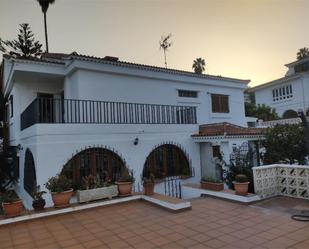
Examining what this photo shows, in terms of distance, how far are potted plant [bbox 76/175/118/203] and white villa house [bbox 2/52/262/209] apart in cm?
151

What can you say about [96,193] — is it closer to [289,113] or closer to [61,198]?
[61,198]

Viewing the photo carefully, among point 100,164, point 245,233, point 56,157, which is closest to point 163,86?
point 100,164

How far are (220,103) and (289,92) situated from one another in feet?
51.1

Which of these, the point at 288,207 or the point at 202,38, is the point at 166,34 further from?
the point at 288,207

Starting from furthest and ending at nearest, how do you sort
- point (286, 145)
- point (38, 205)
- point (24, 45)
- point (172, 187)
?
point (24, 45)
point (172, 187)
point (286, 145)
point (38, 205)

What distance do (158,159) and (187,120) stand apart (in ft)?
9.67

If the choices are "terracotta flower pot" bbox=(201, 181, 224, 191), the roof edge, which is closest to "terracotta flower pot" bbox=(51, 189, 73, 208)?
"terracotta flower pot" bbox=(201, 181, 224, 191)

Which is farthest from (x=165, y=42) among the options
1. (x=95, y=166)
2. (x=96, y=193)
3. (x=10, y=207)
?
(x=10, y=207)

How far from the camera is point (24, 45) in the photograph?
24.6 m

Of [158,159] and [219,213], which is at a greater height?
[158,159]

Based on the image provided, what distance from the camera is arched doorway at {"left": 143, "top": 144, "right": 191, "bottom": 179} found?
1103 cm

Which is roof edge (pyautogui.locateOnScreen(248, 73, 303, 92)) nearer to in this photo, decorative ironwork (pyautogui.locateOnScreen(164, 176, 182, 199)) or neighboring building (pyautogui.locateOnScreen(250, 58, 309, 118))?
neighboring building (pyautogui.locateOnScreen(250, 58, 309, 118))

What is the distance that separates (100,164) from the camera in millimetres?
9727

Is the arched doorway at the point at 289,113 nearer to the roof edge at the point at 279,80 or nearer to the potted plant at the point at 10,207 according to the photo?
the roof edge at the point at 279,80
